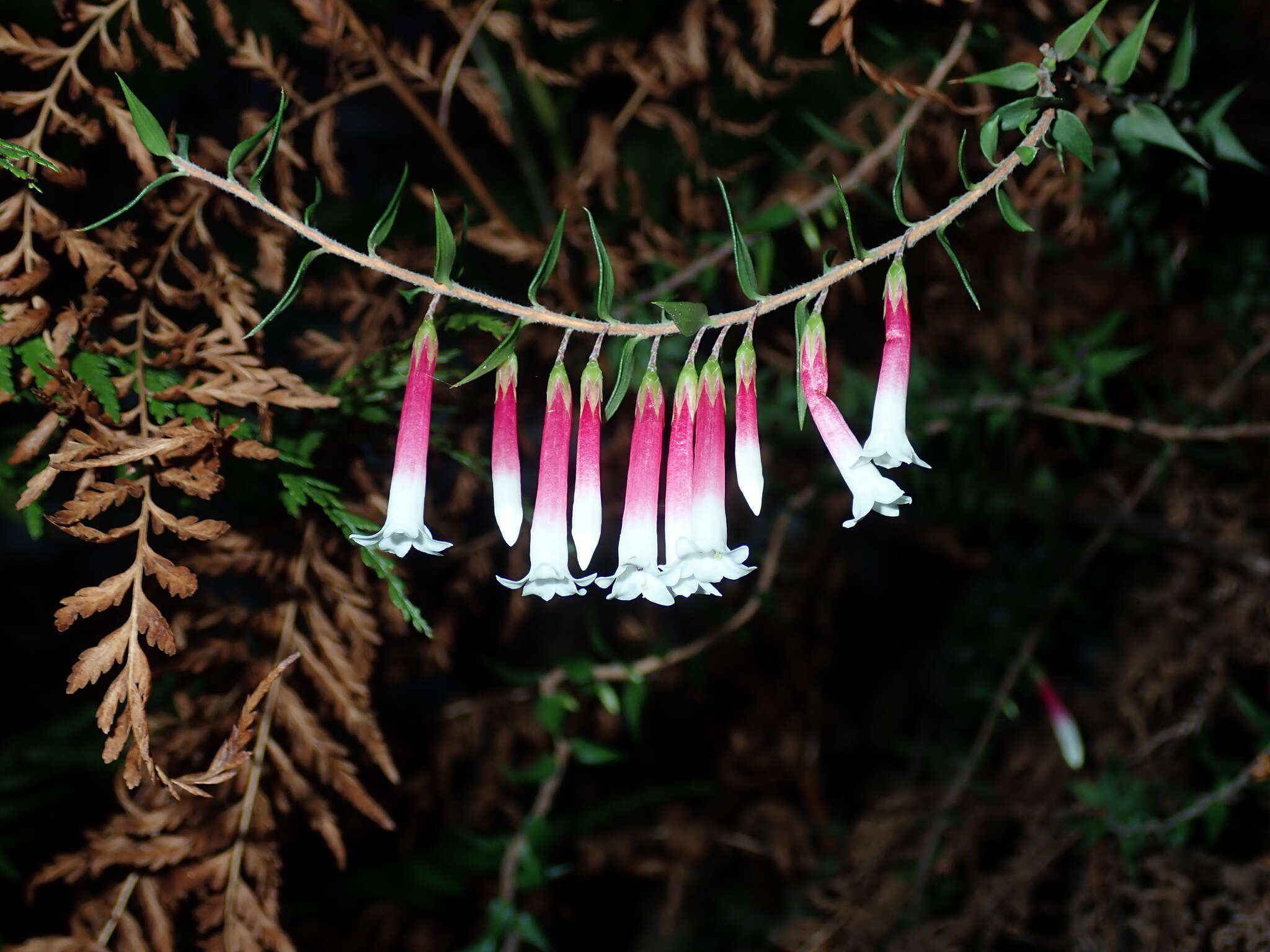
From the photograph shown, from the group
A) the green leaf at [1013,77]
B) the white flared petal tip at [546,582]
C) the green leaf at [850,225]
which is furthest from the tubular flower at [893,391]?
the white flared petal tip at [546,582]

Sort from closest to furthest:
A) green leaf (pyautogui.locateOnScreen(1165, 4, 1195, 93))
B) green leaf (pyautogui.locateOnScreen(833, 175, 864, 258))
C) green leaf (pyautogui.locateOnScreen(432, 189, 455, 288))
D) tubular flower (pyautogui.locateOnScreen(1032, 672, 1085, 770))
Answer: green leaf (pyautogui.locateOnScreen(833, 175, 864, 258))
green leaf (pyautogui.locateOnScreen(432, 189, 455, 288))
green leaf (pyautogui.locateOnScreen(1165, 4, 1195, 93))
tubular flower (pyautogui.locateOnScreen(1032, 672, 1085, 770))

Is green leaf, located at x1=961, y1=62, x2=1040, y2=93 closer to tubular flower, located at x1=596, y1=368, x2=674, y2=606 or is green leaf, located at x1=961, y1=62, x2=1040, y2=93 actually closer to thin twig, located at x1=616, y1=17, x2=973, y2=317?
thin twig, located at x1=616, y1=17, x2=973, y2=317

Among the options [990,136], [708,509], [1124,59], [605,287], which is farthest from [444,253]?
[1124,59]

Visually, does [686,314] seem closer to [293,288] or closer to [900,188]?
[900,188]

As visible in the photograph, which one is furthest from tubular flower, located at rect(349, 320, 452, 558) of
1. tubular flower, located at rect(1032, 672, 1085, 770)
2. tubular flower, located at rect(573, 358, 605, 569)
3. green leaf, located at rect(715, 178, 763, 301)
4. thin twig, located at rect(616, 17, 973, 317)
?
tubular flower, located at rect(1032, 672, 1085, 770)

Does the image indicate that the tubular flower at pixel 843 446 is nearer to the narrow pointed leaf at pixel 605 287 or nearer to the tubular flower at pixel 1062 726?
the narrow pointed leaf at pixel 605 287

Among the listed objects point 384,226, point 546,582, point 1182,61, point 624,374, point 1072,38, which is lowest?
point 546,582
